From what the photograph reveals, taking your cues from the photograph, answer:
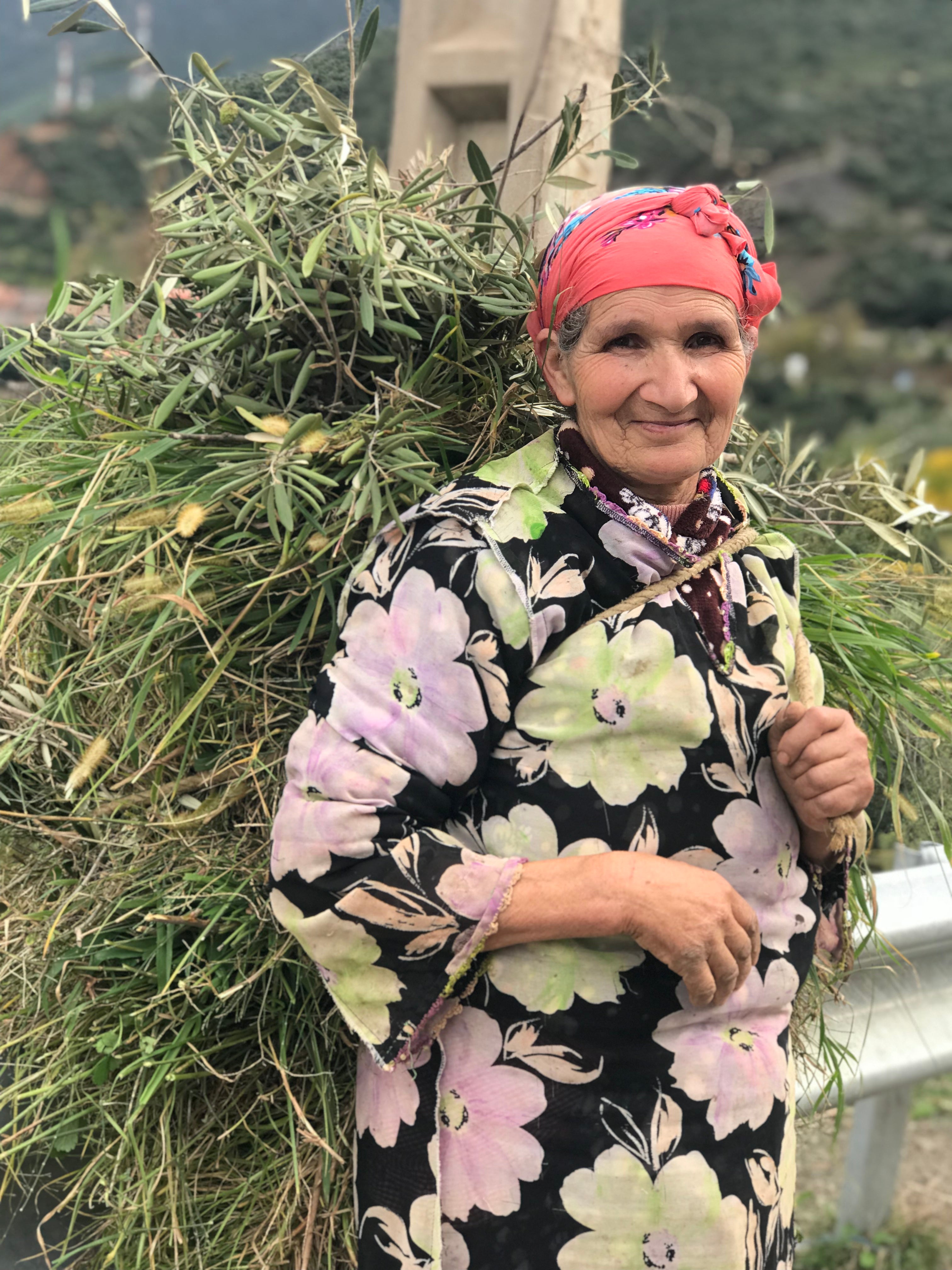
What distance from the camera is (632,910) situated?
1.25 meters

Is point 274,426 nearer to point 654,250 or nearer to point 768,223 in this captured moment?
point 654,250

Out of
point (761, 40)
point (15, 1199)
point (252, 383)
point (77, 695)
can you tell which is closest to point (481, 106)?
point (252, 383)

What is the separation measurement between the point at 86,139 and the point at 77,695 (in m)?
16.2

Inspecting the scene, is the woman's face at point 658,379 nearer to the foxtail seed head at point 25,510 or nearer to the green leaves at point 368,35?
the green leaves at point 368,35

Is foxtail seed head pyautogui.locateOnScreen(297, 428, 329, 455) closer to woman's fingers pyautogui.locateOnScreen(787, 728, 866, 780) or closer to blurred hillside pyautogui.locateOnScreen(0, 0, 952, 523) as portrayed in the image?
woman's fingers pyautogui.locateOnScreen(787, 728, 866, 780)

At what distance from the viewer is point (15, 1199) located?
5.20 feet

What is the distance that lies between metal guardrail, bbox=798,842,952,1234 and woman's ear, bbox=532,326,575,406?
1.16 m

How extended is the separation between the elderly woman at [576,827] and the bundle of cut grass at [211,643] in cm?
16

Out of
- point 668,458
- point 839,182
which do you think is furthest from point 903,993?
point 839,182

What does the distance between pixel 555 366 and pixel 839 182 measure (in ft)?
101

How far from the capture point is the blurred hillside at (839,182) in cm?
1956

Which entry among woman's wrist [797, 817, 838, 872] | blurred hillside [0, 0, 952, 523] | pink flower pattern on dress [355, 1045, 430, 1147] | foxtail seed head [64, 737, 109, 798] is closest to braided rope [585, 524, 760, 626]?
woman's wrist [797, 817, 838, 872]

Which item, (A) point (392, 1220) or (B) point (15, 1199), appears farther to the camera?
(B) point (15, 1199)

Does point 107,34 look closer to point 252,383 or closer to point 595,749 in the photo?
point 252,383
